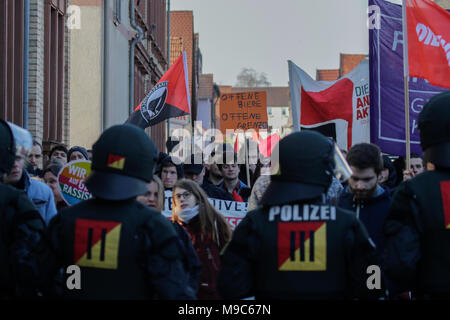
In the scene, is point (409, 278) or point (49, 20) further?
point (49, 20)

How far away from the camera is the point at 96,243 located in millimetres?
3215

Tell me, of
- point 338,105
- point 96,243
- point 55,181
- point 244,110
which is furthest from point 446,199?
point 244,110

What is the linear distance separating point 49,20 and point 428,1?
7566mm

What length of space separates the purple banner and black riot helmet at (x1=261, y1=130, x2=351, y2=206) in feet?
15.2

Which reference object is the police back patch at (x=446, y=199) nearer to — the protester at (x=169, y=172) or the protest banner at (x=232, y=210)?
the protest banner at (x=232, y=210)

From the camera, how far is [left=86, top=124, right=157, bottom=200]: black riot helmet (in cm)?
329

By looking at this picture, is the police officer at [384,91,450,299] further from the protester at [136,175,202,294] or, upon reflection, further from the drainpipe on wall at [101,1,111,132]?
the drainpipe on wall at [101,1,111,132]

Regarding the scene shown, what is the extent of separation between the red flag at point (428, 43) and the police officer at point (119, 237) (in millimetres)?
4907

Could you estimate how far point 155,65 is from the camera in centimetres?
2695

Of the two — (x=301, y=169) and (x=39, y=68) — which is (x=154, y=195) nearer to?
(x=301, y=169)

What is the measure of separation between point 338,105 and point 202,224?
17.8 feet

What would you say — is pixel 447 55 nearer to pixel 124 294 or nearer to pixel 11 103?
pixel 124 294
